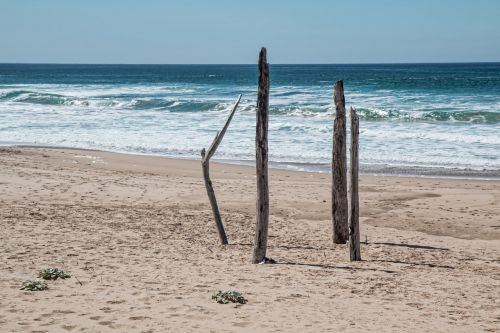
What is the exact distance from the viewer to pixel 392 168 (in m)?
18.1

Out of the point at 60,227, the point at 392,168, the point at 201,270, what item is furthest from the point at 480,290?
the point at 392,168

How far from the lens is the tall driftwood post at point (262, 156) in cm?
834

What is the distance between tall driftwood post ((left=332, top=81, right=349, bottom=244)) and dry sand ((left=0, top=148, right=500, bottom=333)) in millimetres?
343

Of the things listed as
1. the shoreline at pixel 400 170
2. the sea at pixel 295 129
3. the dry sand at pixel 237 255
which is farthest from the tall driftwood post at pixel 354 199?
the sea at pixel 295 129

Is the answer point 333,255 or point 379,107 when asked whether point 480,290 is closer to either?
point 333,255

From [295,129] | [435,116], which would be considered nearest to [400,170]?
[295,129]

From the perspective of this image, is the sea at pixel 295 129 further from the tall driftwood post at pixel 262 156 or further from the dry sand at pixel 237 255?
the tall driftwood post at pixel 262 156

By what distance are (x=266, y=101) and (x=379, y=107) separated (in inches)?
1057

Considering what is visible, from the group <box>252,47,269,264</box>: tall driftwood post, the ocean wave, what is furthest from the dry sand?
the ocean wave

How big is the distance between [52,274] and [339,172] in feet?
14.9

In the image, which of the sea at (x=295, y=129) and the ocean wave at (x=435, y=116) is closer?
the sea at (x=295, y=129)

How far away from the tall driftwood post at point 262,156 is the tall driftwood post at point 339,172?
1.67 meters

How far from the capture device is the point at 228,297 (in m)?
6.75

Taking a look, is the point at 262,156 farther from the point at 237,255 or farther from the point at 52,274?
the point at 52,274
